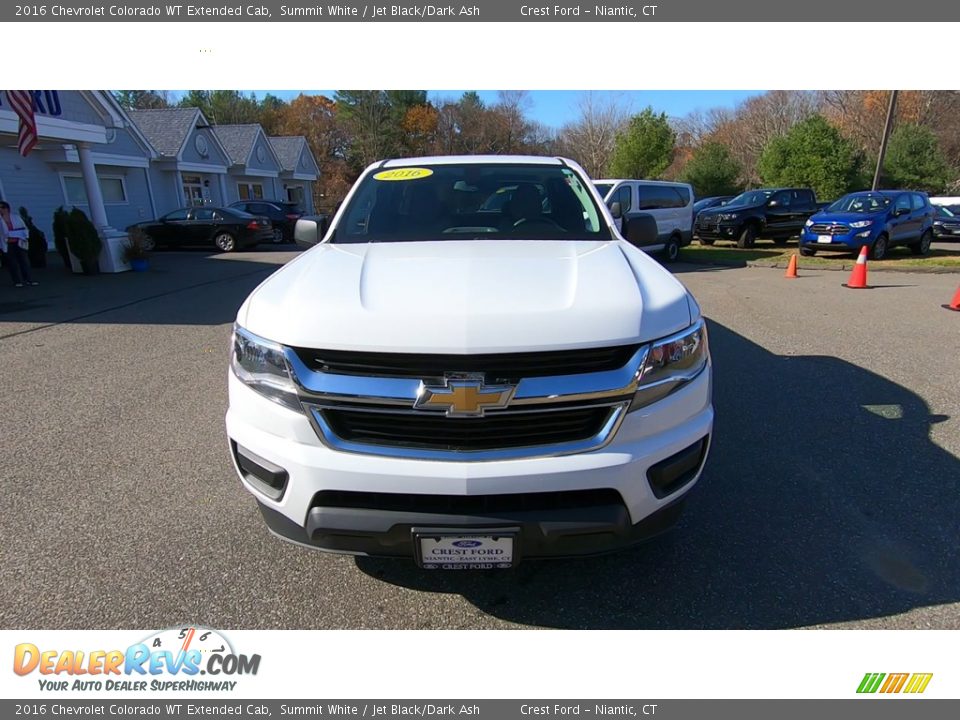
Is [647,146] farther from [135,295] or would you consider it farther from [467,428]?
[467,428]

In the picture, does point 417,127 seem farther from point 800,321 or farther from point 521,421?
point 521,421

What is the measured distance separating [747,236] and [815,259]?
3357 mm

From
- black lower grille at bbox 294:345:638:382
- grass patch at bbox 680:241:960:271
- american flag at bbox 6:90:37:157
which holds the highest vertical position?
american flag at bbox 6:90:37:157

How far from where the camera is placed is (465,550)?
6.25ft

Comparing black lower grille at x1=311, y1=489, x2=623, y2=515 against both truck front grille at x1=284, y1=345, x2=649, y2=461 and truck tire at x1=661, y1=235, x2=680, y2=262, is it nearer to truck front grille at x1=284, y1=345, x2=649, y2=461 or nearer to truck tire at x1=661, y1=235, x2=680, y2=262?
truck front grille at x1=284, y1=345, x2=649, y2=461

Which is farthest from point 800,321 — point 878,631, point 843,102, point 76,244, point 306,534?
point 843,102

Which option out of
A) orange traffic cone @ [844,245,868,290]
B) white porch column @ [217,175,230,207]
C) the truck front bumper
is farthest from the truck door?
white porch column @ [217,175,230,207]

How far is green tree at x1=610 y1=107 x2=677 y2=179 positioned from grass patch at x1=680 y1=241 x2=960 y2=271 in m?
19.0

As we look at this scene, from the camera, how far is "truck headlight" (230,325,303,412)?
1.95 m

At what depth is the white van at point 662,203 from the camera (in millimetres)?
12977

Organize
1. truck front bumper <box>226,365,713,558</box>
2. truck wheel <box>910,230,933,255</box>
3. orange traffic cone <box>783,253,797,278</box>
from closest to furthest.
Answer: truck front bumper <box>226,365,713,558</box> → orange traffic cone <box>783,253,797,278</box> → truck wheel <box>910,230,933,255</box>

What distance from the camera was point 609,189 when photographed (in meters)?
13.1

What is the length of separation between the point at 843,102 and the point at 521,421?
56.9m

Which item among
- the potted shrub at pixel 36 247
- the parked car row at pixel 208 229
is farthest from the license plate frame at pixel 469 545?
the parked car row at pixel 208 229
